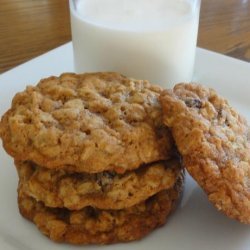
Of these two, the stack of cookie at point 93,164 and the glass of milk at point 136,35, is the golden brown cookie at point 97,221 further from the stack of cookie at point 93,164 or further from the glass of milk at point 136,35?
the glass of milk at point 136,35

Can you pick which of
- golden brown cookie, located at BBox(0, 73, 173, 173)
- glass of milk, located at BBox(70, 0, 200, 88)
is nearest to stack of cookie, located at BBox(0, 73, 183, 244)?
golden brown cookie, located at BBox(0, 73, 173, 173)

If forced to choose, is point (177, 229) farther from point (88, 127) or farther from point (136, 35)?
point (136, 35)

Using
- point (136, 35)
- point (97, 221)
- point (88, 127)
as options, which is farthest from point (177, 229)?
point (136, 35)

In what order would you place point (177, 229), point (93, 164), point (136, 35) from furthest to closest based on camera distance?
1. point (136, 35)
2. point (177, 229)
3. point (93, 164)

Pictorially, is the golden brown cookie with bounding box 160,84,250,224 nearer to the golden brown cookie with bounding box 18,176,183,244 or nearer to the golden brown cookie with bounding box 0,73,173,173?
the golden brown cookie with bounding box 0,73,173,173

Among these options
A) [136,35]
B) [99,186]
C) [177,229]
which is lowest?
[177,229]

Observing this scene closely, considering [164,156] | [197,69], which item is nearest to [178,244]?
[164,156]
